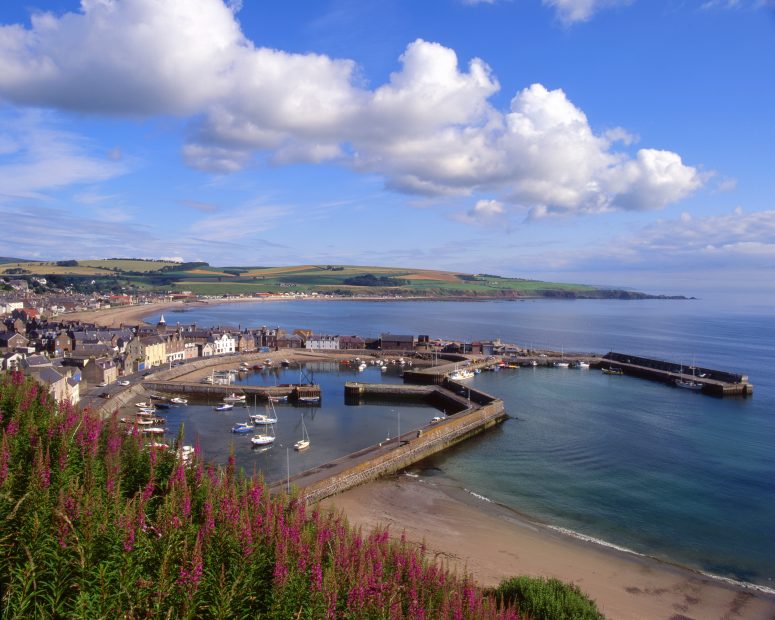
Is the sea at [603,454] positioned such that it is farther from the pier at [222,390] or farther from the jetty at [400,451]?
the pier at [222,390]

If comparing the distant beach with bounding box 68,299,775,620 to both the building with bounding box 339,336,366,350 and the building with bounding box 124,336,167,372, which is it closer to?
the building with bounding box 124,336,167,372

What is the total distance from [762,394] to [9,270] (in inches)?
8238

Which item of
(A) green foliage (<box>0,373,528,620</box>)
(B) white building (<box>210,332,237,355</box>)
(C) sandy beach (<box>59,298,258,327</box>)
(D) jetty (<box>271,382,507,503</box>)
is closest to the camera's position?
(A) green foliage (<box>0,373,528,620</box>)

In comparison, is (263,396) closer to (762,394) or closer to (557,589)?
(557,589)

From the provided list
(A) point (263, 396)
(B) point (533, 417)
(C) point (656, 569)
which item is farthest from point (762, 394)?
(A) point (263, 396)

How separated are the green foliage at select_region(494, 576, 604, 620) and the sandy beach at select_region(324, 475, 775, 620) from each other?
261 centimetres

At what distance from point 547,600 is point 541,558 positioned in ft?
19.3

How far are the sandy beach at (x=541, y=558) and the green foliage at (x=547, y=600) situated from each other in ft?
8.56

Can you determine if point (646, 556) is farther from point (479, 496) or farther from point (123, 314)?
point (123, 314)

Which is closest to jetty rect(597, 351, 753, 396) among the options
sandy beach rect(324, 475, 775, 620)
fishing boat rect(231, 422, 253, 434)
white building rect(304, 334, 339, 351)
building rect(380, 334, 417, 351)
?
building rect(380, 334, 417, 351)

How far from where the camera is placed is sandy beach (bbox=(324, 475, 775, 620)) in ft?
50.5

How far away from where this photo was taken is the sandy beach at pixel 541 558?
606 inches

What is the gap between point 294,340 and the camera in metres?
71.4

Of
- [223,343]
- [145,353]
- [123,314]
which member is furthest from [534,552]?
[123,314]
